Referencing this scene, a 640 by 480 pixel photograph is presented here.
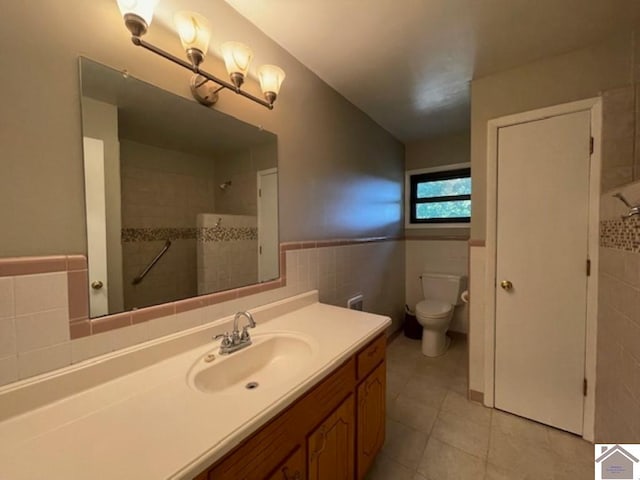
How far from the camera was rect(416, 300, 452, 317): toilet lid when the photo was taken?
8.28ft

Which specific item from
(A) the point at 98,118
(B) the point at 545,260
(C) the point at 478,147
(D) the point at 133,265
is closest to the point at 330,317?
(D) the point at 133,265

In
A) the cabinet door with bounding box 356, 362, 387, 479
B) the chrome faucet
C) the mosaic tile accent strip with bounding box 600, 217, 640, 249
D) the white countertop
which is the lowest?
the cabinet door with bounding box 356, 362, 387, 479

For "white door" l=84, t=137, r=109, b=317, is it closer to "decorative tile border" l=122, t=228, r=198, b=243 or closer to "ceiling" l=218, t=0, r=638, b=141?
"decorative tile border" l=122, t=228, r=198, b=243

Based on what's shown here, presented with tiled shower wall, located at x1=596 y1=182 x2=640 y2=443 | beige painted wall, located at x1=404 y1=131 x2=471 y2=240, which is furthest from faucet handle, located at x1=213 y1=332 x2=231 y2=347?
beige painted wall, located at x1=404 y1=131 x2=471 y2=240

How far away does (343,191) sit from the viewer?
6.97 ft

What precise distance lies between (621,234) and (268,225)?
1.66m

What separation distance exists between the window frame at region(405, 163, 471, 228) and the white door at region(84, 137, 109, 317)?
117 inches

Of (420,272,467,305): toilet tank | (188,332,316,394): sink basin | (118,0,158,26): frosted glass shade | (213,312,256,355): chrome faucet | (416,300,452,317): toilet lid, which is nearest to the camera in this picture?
(118,0,158,26): frosted glass shade

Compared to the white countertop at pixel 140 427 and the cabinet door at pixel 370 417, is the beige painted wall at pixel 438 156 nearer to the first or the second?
the cabinet door at pixel 370 417

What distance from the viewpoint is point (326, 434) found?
38.0 inches

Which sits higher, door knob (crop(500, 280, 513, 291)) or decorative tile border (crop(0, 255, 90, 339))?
decorative tile border (crop(0, 255, 90, 339))

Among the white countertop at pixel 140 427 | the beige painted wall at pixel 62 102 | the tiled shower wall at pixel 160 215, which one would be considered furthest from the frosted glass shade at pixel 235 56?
the white countertop at pixel 140 427

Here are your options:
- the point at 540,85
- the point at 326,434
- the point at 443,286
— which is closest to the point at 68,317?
the point at 326,434

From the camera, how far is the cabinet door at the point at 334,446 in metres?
0.91
